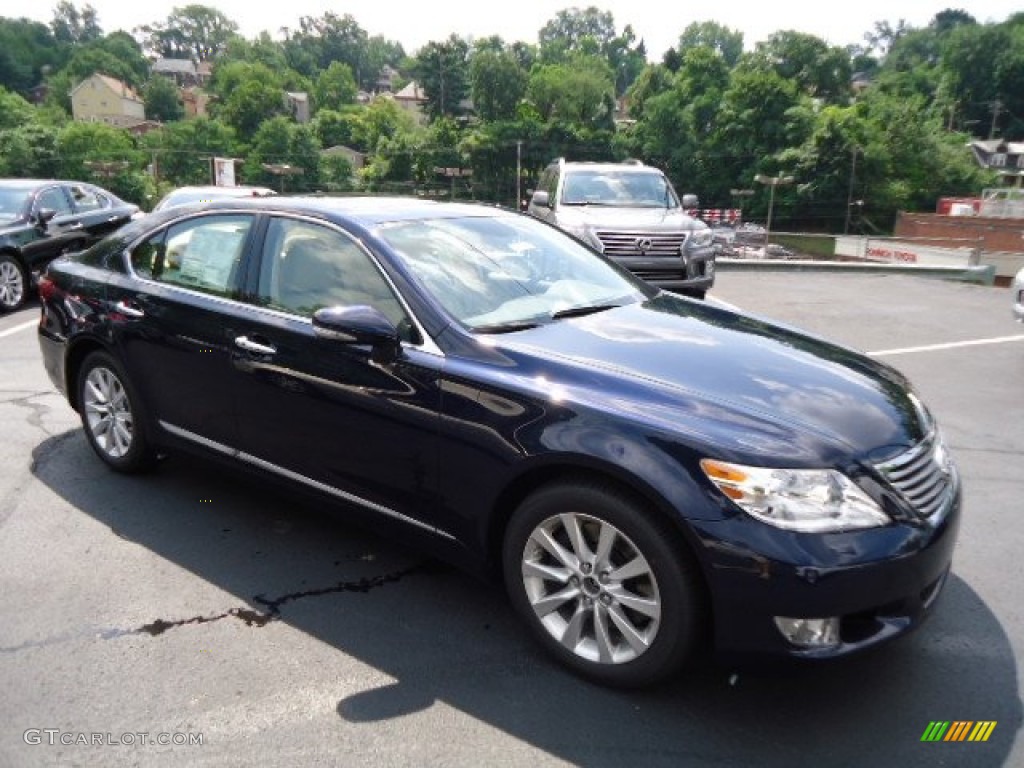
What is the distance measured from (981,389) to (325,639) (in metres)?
6.04

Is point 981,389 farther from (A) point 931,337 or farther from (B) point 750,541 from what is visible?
(B) point 750,541

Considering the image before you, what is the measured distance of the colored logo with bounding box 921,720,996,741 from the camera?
257cm

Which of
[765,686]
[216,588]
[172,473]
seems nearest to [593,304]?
[765,686]

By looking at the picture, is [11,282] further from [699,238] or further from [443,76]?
[443,76]

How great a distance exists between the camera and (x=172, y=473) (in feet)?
15.5

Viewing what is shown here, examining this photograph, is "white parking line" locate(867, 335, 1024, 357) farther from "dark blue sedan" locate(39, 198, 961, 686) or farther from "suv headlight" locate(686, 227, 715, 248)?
"dark blue sedan" locate(39, 198, 961, 686)

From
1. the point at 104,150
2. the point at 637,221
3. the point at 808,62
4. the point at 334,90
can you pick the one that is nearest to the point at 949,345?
the point at 637,221

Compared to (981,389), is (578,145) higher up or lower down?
higher up

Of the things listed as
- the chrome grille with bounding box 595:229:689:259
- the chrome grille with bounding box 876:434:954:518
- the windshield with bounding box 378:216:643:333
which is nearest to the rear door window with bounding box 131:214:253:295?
the windshield with bounding box 378:216:643:333

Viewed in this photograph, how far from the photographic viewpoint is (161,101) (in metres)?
117

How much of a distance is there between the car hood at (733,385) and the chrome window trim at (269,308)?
29cm

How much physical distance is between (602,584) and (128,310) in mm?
2980

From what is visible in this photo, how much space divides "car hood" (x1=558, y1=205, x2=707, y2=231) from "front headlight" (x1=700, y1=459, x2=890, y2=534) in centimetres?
759

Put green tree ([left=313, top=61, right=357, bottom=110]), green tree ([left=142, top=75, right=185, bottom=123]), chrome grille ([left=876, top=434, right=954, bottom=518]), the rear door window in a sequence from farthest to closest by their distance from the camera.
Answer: green tree ([left=313, top=61, right=357, bottom=110]) → green tree ([left=142, top=75, right=185, bottom=123]) → the rear door window → chrome grille ([left=876, top=434, right=954, bottom=518])
